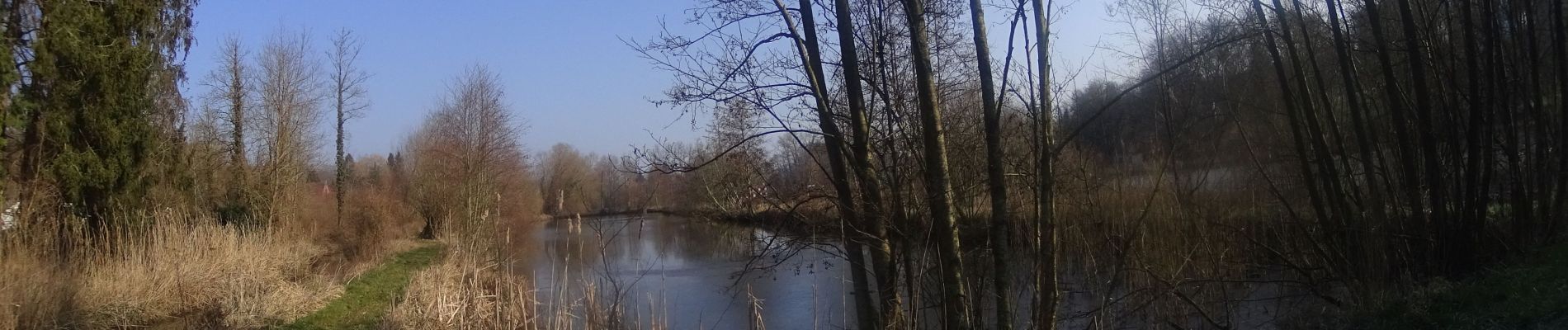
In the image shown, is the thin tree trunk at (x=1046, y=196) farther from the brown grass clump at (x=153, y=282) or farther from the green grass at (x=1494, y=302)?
the brown grass clump at (x=153, y=282)

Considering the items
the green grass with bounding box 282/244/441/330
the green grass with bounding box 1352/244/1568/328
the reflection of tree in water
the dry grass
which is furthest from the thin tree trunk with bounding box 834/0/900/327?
the reflection of tree in water

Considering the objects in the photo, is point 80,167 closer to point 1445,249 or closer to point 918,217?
point 918,217

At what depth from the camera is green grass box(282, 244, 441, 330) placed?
9.38m

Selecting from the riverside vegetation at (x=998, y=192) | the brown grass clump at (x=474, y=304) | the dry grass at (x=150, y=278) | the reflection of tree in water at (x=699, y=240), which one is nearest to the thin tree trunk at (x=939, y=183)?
the riverside vegetation at (x=998, y=192)

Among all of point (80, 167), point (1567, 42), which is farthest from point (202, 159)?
point (1567, 42)

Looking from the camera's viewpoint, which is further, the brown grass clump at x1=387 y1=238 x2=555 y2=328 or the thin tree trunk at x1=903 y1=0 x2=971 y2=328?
the brown grass clump at x1=387 y1=238 x2=555 y2=328

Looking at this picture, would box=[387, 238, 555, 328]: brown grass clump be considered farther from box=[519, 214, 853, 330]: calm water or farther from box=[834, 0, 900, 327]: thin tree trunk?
box=[834, 0, 900, 327]: thin tree trunk

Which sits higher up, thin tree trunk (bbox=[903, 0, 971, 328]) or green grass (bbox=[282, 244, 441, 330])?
thin tree trunk (bbox=[903, 0, 971, 328])

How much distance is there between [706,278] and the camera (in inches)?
542

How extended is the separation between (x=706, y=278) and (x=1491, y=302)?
942 centimetres

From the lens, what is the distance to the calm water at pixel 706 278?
7008mm

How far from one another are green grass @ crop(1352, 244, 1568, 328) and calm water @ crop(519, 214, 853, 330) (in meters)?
3.95

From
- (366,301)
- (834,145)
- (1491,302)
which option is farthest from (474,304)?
(1491,302)

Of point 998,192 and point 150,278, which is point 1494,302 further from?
point 150,278
